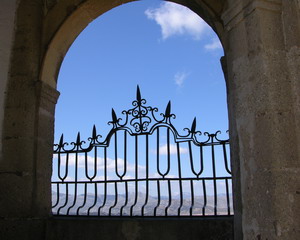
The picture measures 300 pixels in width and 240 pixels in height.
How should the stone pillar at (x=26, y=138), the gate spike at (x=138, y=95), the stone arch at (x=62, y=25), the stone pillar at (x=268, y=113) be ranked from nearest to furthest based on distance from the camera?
1. the stone pillar at (x=268, y=113)
2. the stone pillar at (x=26, y=138)
3. the gate spike at (x=138, y=95)
4. the stone arch at (x=62, y=25)

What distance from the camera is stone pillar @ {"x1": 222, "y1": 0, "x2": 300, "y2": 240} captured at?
1.92 metres

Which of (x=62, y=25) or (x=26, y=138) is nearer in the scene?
(x=26, y=138)

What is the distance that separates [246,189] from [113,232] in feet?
7.76

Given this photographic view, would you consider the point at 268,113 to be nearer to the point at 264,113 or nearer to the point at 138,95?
the point at 264,113

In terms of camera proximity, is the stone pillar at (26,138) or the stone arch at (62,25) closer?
the stone pillar at (26,138)

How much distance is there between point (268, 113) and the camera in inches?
79.7

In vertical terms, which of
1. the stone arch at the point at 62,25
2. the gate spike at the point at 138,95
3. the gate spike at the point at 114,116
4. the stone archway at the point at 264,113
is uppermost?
the stone arch at the point at 62,25

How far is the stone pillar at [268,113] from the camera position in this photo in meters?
1.92

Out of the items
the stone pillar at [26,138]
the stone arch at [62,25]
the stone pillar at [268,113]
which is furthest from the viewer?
the stone arch at [62,25]

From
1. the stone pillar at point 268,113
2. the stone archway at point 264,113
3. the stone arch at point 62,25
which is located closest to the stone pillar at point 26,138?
the stone arch at point 62,25

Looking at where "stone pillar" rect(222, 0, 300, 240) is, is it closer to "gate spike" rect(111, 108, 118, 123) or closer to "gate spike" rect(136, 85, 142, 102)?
"gate spike" rect(136, 85, 142, 102)

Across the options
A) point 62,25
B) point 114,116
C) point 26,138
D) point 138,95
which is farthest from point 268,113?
point 62,25

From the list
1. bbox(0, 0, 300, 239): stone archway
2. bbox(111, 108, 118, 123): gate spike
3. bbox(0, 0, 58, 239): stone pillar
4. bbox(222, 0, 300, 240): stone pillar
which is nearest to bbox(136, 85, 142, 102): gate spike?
bbox(111, 108, 118, 123): gate spike

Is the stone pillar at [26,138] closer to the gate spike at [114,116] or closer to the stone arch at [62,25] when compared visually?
the stone arch at [62,25]
